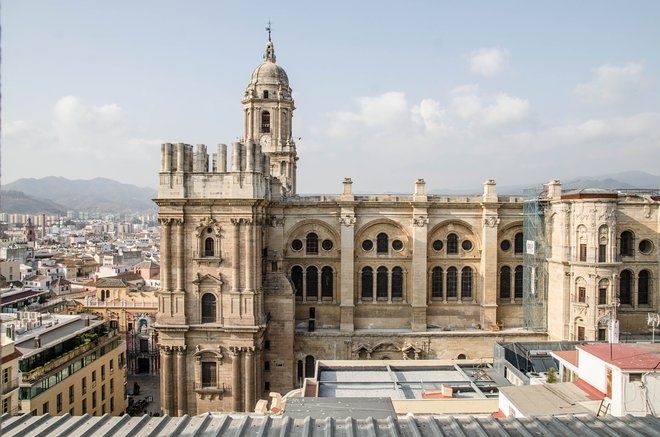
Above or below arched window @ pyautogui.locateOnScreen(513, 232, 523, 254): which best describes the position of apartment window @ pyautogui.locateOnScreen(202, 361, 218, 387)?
below

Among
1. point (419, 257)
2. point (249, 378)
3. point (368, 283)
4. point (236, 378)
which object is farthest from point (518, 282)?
point (236, 378)

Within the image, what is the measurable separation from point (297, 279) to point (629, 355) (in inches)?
972

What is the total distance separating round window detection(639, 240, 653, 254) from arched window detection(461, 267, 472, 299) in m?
12.1

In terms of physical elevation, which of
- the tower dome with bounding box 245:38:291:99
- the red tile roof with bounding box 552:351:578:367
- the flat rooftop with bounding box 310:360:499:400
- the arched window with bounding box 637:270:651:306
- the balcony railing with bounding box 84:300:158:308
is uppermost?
the tower dome with bounding box 245:38:291:99

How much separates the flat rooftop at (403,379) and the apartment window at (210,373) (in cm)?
741

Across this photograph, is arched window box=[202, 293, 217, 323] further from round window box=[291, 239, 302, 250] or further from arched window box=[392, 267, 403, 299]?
arched window box=[392, 267, 403, 299]

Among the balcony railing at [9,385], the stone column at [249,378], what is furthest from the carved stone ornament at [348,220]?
the balcony railing at [9,385]

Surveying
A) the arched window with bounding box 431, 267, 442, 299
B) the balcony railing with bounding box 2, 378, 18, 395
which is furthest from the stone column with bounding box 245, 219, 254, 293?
the balcony railing with bounding box 2, 378, 18, 395

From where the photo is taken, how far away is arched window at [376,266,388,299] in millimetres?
42406

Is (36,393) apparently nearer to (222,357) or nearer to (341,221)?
(222,357)

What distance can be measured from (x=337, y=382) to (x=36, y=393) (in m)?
20.1

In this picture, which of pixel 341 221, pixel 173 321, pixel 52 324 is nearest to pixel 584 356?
pixel 341 221

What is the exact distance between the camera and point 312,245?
42.3 metres

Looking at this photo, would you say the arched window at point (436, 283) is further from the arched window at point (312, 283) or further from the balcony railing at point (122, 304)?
the balcony railing at point (122, 304)
